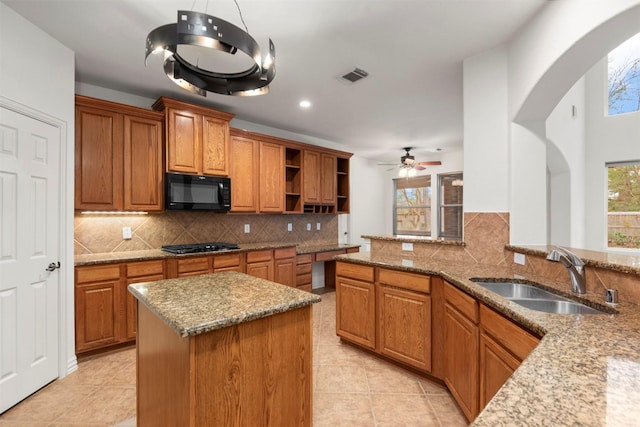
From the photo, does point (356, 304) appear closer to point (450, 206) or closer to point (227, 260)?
point (227, 260)

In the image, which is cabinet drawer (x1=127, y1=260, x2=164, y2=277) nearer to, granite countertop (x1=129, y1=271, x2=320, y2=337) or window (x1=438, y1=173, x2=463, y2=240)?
granite countertop (x1=129, y1=271, x2=320, y2=337)

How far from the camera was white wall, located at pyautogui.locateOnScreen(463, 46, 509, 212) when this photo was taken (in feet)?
8.20

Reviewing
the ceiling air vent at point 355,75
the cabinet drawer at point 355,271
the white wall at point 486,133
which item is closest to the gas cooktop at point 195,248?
the cabinet drawer at point 355,271

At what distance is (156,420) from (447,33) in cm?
307

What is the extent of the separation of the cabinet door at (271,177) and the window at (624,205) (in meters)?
4.92

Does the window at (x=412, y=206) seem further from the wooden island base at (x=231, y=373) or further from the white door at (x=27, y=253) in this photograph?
the white door at (x=27, y=253)

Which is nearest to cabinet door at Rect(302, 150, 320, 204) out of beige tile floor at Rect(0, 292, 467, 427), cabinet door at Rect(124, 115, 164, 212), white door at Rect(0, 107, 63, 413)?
cabinet door at Rect(124, 115, 164, 212)

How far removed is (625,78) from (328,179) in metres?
4.59

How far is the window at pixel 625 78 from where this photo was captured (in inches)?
172

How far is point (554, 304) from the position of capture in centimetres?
175

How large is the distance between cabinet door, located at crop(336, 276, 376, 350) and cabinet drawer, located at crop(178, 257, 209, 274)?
1.51m

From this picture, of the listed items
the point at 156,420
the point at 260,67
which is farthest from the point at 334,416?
the point at 260,67

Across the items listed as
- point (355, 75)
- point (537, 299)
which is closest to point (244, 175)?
point (355, 75)

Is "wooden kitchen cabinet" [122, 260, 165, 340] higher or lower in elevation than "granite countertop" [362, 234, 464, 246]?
lower
